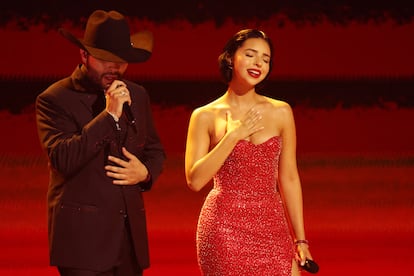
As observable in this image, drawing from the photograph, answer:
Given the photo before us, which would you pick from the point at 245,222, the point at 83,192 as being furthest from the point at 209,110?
the point at 83,192

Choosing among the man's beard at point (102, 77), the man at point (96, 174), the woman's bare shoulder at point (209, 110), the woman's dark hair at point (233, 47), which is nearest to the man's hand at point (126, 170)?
the man at point (96, 174)

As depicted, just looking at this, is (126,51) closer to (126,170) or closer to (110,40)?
(110,40)

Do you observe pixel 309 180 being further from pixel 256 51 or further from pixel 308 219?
pixel 256 51

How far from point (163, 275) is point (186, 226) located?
3.15 feet

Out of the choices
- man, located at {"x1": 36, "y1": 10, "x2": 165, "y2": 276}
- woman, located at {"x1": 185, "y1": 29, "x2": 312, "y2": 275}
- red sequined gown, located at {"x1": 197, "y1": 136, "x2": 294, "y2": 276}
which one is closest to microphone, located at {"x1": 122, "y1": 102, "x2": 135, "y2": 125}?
man, located at {"x1": 36, "y1": 10, "x2": 165, "y2": 276}

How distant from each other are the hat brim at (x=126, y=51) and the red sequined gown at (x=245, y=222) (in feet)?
1.38

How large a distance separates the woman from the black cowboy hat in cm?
32

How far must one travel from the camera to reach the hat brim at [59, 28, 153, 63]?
2273mm

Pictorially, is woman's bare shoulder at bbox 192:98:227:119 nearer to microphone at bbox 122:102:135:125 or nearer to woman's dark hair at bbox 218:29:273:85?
woman's dark hair at bbox 218:29:273:85

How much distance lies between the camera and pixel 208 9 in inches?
255

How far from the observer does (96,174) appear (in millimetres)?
2293

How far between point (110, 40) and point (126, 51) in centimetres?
5

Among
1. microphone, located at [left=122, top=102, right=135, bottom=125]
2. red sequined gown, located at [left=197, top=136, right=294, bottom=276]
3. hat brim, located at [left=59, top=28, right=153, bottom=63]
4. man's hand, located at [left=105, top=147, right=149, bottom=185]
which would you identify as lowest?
red sequined gown, located at [left=197, top=136, right=294, bottom=276]

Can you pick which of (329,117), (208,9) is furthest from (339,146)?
(208,9)
